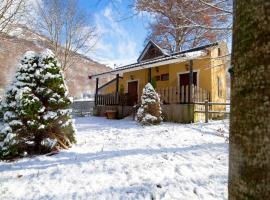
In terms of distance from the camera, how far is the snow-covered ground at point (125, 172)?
13.1ft

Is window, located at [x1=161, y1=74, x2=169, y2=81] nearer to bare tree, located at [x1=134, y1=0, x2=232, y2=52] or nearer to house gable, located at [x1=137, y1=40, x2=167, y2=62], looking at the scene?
house gable, located at [x1=137, y1=40, x2=167, y2=62]

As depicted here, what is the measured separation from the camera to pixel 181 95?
12.8m

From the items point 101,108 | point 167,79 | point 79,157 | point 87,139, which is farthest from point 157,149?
point 101,108

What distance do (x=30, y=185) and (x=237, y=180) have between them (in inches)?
170

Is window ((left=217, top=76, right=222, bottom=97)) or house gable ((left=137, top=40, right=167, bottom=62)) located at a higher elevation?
house gable ((left=137, top=40, right=167, bottom=62))

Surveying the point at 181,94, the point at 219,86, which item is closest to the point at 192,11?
the point at 181,94

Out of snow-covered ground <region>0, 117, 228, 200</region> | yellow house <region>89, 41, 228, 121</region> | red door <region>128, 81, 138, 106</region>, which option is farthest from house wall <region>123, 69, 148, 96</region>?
snow-covered ground <region>0, 117, 228, 200</region>

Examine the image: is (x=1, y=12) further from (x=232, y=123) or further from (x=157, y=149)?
(x=232, y=123)

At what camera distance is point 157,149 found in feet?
21.7

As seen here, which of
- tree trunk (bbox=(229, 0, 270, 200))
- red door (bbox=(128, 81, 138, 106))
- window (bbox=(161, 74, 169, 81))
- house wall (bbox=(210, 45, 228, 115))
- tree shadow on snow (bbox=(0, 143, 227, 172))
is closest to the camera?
tree trunk (bbox=(229, 0, 270, 200))

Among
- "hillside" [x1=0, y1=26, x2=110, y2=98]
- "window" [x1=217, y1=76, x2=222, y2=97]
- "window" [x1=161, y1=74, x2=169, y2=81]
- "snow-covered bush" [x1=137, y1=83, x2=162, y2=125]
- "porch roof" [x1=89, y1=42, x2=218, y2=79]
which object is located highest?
"hillside" [x1=0, y1=26, x2=110, y2=98]

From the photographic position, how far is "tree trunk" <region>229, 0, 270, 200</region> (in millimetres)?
913

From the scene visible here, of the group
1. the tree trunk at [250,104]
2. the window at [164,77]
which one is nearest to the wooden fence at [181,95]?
the window at [164,77]

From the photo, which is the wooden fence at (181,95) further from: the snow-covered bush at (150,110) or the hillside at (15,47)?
the hillside at (15,47)
